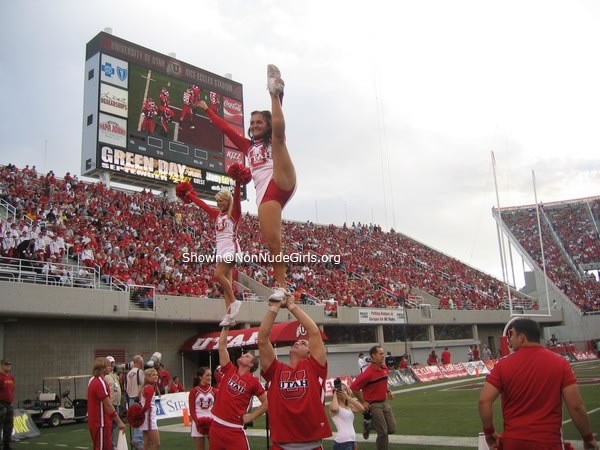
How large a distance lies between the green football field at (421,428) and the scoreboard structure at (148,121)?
12.3 m

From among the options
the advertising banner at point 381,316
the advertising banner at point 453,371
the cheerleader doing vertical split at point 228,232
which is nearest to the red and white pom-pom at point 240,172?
the cheerleader doing vertical split at point 228,232

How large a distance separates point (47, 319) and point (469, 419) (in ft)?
45.5

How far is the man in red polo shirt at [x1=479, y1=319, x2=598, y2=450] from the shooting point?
381 cm

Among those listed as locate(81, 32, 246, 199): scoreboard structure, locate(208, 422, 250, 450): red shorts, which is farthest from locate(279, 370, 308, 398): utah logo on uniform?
locate(81, 32, 246, 199): scoreboard structure

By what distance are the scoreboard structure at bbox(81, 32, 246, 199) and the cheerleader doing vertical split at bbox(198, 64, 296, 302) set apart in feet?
62.8

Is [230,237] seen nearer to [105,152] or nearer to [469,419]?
[469,419]

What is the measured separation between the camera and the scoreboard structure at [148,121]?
25.1 m

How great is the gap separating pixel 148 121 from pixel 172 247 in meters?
6.34

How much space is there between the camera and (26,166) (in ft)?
78.9

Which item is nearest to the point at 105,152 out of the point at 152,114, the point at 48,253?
the point at 152,114

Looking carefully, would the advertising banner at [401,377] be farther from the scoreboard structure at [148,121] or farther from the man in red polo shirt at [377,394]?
the man in red polo shirt at [377,394]

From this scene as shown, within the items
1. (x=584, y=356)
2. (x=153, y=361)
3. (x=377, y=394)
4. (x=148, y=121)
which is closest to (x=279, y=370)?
(x=377, y=394)

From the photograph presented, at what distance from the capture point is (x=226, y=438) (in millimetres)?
5590

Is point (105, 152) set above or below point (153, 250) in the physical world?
above
